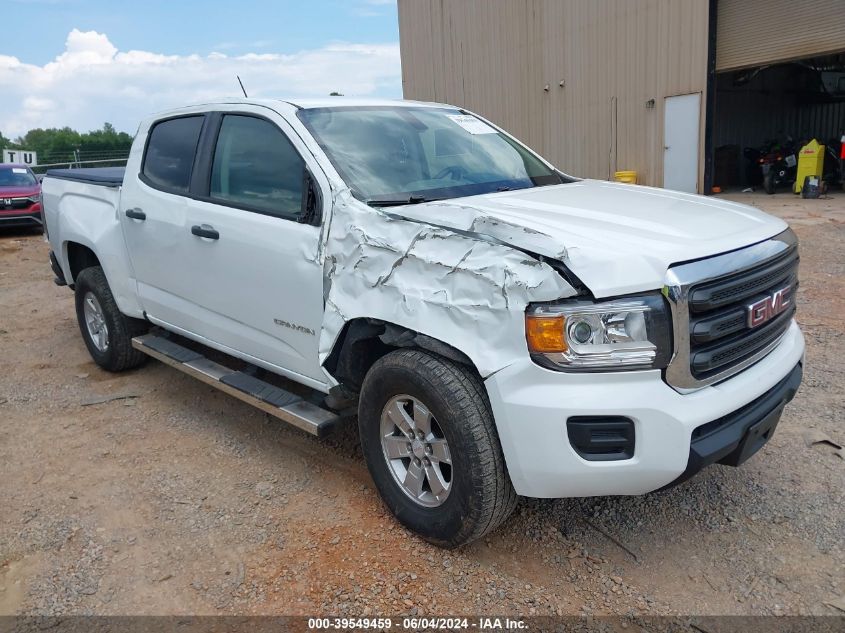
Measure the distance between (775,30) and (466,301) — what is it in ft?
47.4

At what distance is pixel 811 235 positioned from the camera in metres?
9.60

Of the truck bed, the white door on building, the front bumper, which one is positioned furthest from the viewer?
the white door on building

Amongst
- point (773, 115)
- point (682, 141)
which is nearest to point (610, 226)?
point (682, 141)

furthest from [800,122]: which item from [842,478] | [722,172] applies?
[842,478]

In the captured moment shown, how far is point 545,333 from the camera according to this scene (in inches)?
97.1

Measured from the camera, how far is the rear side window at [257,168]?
3.50 metres

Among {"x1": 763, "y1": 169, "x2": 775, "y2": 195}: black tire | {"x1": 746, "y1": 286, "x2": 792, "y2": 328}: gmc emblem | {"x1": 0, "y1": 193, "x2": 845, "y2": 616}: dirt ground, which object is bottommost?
{"x1": 0, "y1": 193, "x2": 845, "y2": 616}: dirt ground

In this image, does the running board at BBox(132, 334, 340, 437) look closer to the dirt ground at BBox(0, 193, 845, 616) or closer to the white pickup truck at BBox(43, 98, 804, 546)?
the white pickup truck at BBox(43, 98, 804, 546)

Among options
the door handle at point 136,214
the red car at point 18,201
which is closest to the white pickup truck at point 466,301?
the door handle at point 136,214

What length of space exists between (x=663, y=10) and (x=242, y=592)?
49.9 ft

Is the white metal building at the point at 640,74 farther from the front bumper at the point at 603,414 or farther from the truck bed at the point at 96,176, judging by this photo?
the front bumper at the point at 603,414

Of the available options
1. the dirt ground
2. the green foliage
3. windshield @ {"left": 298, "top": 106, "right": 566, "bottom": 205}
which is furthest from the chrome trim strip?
the green foliage

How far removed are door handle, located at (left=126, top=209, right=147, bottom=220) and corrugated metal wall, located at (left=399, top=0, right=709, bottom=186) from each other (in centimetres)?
1310

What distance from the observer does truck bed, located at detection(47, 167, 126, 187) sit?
5.03m
